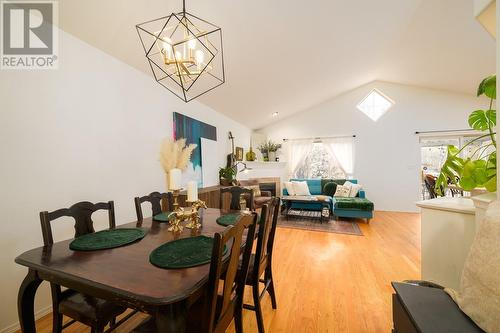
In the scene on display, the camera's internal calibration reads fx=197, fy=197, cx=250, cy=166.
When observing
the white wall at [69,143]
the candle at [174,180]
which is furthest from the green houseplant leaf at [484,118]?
the white wall at [69,143]

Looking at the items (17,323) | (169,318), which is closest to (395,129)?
(169,318)

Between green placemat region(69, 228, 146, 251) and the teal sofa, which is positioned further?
the teal sofa

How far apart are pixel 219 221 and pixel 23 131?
64.3 inches


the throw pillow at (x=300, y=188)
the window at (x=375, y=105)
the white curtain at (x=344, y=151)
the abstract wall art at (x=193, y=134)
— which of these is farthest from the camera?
the white curtain at (x=344, y=151)

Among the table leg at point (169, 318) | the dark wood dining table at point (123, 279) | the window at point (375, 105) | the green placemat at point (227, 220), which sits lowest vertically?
the table leg at point (169, 318)

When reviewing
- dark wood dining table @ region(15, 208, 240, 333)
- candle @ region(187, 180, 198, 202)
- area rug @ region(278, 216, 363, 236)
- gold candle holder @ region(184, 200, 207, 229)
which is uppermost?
candle @ region(187, 180, 198, 202)

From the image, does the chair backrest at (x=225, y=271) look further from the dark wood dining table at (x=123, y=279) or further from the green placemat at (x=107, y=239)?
the green placemat at (x=107, y=239)

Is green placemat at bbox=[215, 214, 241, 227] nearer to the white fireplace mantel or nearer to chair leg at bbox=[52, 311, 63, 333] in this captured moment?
chair leg at bbox=[52, 311, 63, 333]

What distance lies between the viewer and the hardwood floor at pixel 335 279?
4.99ft

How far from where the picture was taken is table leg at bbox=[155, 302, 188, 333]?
2.35 feet

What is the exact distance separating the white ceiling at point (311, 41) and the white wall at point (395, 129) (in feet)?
1.21

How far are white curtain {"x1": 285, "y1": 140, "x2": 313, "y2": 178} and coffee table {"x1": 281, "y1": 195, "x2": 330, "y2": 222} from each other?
56.6 inches

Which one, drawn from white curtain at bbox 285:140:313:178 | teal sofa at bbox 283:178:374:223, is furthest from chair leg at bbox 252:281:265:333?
white curtain at bbox 285:140:313:178

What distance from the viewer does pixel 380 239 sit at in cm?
319
